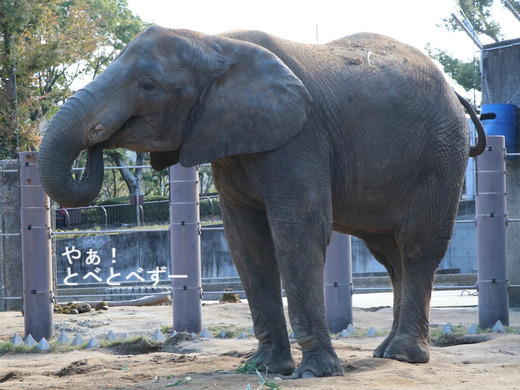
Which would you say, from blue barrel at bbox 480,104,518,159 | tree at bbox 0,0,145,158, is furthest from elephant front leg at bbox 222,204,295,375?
tree at bbox 0,0,145,158

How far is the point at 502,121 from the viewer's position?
11164mm

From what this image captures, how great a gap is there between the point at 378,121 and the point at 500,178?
3.57 metres

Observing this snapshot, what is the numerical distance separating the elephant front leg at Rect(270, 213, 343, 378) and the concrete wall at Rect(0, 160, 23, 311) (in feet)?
21.3

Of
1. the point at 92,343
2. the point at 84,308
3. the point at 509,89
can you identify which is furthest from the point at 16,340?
the point at 509,89

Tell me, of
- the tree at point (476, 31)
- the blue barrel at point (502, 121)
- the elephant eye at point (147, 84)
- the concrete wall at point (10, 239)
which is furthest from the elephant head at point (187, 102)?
the tree at point (476, 31)

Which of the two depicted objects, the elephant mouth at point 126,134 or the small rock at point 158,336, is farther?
the small rock at point 158,336

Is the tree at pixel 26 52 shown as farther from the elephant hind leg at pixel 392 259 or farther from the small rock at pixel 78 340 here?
the elephant hind leg at pixel 392 259

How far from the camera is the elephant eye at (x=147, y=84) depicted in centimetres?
462

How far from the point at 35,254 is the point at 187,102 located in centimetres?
401

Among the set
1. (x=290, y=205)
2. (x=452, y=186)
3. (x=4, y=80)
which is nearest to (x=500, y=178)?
(x=452, y=186)

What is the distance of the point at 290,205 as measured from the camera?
4.82 m

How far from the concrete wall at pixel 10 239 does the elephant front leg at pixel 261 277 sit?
5861 mm

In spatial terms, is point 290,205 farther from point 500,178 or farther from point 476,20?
point 476,20

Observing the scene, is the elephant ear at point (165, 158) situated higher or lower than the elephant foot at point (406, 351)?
higher
